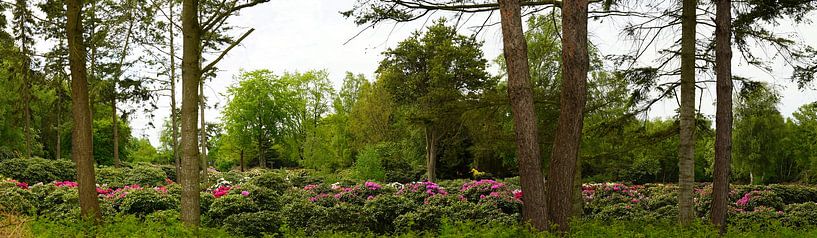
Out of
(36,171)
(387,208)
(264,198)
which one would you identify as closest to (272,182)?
(264,198)

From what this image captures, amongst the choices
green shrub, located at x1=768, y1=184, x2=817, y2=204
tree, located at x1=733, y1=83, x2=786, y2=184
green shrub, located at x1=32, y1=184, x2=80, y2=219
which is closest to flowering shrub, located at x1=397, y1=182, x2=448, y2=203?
green shrub, located at x1=32, y1=184, x2=80, y2=219

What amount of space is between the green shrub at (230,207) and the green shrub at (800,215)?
9.73 m

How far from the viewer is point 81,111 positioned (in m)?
9.82

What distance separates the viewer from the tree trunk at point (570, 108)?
22.5 ft

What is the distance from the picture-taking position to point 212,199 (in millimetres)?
13141

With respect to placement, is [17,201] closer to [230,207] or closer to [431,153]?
[230,207]

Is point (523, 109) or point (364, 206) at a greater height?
point (523, 109)

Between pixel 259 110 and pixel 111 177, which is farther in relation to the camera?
pixel 259 110

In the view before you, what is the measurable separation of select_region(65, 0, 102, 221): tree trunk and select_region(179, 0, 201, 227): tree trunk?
6.88 feet

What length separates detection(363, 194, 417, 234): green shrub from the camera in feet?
39.9

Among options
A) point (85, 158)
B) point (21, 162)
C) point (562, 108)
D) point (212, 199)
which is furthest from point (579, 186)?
point (21, 162)

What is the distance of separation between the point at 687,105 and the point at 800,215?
5208 millimetres

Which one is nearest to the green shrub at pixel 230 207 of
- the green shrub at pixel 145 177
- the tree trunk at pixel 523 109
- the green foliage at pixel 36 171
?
the tree trunk at pixel 523 109

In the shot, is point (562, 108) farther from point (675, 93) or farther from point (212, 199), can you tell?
point (212, 199)
